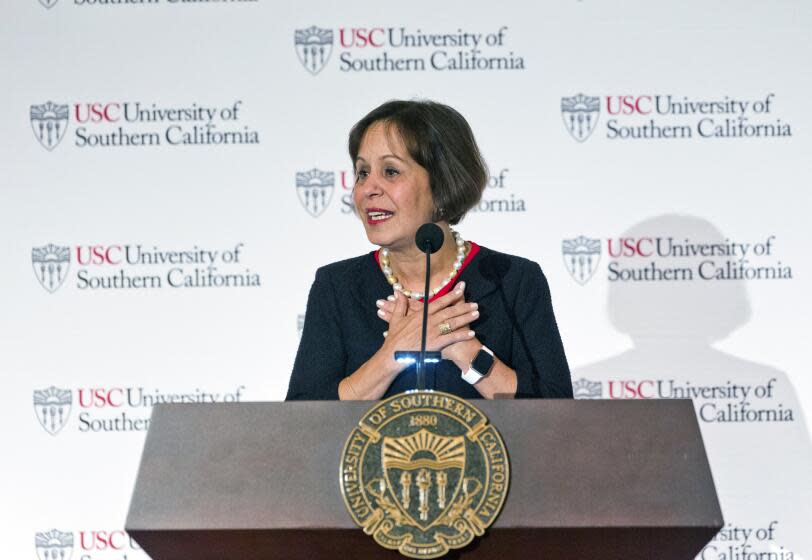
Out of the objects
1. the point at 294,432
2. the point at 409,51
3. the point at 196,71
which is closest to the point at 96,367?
the point at 196,71

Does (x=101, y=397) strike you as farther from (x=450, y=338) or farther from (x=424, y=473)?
(x=424, y=473)

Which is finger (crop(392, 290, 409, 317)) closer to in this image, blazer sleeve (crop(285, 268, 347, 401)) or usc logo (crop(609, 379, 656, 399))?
blazer sleeve (crop(285, 268, 347, 401))

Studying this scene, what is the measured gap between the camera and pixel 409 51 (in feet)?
13.1

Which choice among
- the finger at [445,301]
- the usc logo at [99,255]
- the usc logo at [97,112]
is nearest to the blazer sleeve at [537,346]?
the finger at [445,301]

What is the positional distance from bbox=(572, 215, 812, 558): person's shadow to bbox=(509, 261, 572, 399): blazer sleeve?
1.34 m

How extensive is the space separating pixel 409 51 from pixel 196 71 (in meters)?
0.82

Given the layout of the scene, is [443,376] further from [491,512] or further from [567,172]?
[567,172]

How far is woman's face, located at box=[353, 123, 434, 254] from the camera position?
101 inches

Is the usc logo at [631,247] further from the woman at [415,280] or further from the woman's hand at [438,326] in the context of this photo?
the woman's hand at [438,326]

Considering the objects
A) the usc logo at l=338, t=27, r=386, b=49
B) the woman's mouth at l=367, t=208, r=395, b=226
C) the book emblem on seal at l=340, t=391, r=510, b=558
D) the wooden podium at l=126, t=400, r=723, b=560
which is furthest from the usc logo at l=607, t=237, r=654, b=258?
the book emblem on seal at l=340, t=391, r=510, b=558

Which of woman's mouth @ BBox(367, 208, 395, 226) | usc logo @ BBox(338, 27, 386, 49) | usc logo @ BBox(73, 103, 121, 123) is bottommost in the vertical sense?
woman's mouth @ BBox(367, 208, 395, 226)

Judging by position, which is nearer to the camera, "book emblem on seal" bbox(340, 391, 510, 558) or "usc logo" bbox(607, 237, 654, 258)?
"book emblem on seal" bbox(340, 391, 510, 558)

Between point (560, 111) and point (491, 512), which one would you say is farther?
point (560, 111)

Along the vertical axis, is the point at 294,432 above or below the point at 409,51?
below
